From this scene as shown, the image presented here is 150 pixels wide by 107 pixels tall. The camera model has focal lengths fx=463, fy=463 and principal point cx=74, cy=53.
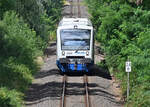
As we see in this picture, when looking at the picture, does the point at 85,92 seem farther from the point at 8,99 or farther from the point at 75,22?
the point at 75,22

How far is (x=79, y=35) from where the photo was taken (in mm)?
29250

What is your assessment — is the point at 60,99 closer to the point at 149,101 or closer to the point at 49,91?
the point at 49,91

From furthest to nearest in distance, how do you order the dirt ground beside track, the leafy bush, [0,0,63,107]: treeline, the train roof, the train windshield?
the train roof, the train windshield, [0,0,63,107]: treeline, the dirt ground beside track, the leafy bush

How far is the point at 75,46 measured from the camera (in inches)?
1147

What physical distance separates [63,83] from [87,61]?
2.78 meters

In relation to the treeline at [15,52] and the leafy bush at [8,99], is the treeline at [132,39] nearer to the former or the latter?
the leafy bush at [8,99]

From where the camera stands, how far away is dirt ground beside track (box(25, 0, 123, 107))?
22.0 metres

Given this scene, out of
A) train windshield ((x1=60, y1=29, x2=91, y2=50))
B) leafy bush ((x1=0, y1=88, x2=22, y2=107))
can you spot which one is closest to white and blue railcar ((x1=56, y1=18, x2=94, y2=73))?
train windshield ((x1=60, y1=29, x2=91, y2=50))

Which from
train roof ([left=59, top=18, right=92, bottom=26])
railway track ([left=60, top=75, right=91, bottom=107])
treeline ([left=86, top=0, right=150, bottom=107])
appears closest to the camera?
treeline ([left=86, top=0, right=150, bottom=107])

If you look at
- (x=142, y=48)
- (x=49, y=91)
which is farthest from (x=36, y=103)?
(x=142, y=48)

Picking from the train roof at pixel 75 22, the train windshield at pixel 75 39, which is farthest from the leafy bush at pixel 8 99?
the train roof at pixel 75 22

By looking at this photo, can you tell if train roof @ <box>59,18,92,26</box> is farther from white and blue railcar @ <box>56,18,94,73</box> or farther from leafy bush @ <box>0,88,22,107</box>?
leafy bush @ <box>0,88,22,107</box>

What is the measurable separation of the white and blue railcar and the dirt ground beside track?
1017mm

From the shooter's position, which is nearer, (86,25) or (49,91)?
(49,91)
